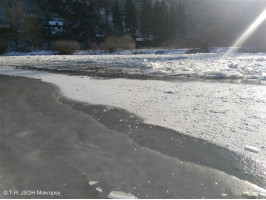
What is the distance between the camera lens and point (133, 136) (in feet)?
8.54

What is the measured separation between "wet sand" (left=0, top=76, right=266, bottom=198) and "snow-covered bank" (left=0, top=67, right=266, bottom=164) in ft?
0.76

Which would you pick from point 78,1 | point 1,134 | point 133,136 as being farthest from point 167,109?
point 78,1

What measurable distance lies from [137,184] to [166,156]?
550 millimetres

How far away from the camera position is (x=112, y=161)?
2.05m

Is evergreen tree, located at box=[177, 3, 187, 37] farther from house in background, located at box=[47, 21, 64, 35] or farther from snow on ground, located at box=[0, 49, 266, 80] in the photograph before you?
snow on ground, located at box=[0, 49, 266, 80]

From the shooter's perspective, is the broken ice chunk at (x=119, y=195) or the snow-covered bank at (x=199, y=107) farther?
the snow-covered bank at (x=199, y=107)

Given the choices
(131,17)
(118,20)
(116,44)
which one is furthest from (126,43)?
(131,17)

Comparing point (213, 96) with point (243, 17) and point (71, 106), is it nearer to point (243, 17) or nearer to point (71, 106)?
point (71, 106)

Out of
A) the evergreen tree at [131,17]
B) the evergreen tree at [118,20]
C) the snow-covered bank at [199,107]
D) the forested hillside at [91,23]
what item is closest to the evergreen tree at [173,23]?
the forested hillside at [91,23]

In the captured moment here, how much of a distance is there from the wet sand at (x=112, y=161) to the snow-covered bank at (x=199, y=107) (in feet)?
0.76

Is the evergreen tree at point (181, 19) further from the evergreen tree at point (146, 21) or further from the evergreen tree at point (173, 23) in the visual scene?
the evergreen tree at point (146, 21)

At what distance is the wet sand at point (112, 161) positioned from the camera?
1678 millimetres

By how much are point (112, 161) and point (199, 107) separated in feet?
6.70

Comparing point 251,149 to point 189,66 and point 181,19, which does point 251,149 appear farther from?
point 181,19
